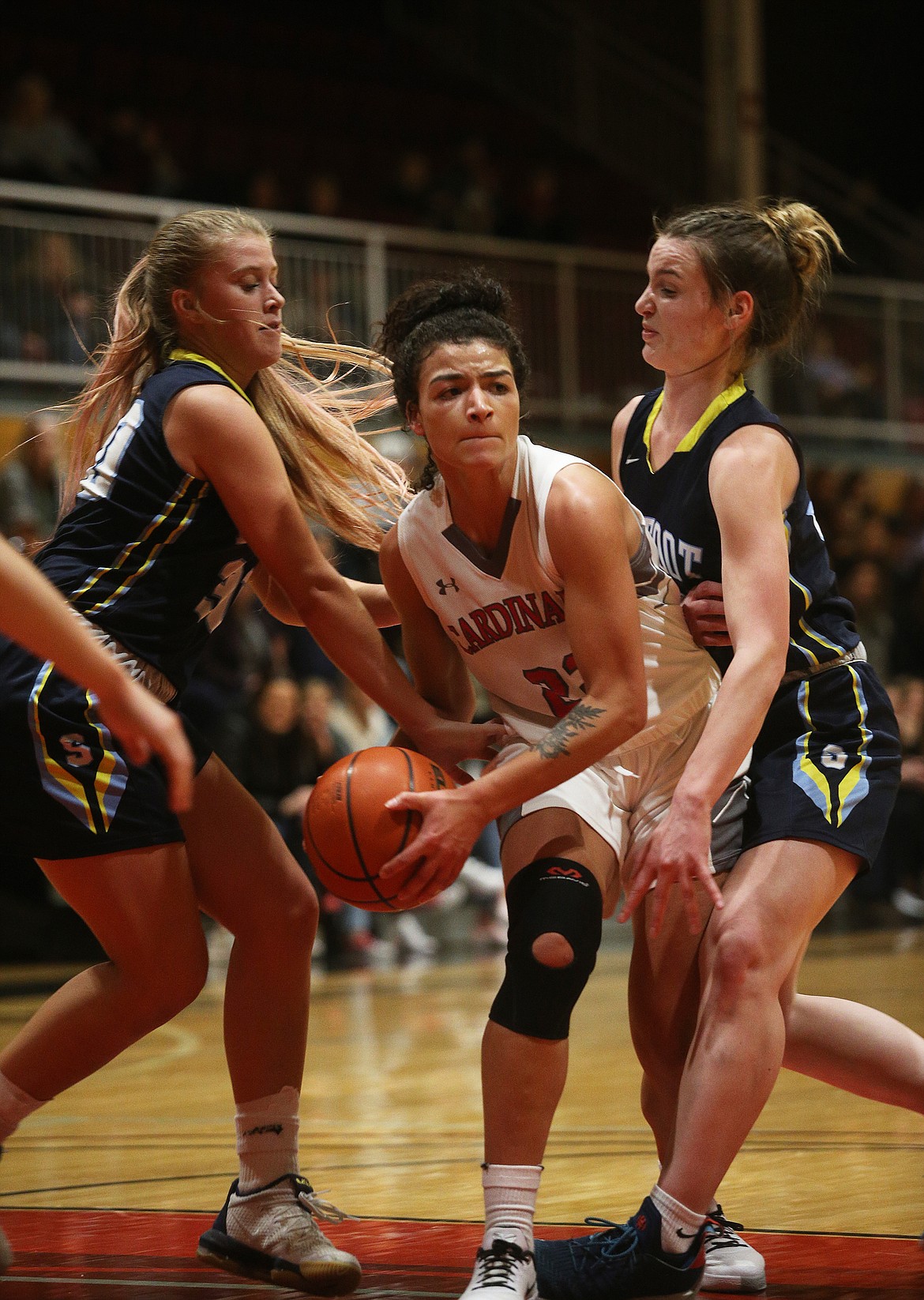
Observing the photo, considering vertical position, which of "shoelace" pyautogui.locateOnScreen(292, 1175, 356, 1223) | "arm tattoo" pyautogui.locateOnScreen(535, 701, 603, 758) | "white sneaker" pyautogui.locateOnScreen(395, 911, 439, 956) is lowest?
"white sneaker" pyautogui.locateOnScreen(395, 911, 439, 956)

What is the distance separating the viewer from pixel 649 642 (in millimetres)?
3104

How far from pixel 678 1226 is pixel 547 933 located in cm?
53

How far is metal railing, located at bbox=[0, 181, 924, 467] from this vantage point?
975 cm

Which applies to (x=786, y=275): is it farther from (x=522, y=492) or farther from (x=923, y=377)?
(x=923, y=377)

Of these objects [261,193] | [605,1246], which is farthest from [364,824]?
[261,193]

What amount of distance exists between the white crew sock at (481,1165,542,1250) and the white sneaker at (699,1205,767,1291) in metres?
0.37

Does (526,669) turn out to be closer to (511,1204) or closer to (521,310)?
(511,1204)

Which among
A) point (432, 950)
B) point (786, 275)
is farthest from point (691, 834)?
point (432, 950)

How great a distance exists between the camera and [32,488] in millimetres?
8820

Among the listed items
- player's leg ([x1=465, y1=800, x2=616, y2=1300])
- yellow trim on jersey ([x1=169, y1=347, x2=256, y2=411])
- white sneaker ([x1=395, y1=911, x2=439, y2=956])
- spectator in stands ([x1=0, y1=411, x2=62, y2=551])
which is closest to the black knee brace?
player's leg ([x1=465, y1=800, x2=616, y2=1300])

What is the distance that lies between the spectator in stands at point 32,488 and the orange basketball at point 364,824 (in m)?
6.03

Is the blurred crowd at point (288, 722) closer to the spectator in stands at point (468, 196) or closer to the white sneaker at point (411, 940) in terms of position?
the white sneaker at point (411, 940)

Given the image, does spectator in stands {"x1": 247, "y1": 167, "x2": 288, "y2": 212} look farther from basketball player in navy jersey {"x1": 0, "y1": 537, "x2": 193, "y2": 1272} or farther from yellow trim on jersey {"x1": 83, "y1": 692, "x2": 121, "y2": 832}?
basketball player in navy jersey {"x1": 0, "y1": 537, "x2": 193, "y2": 1272}

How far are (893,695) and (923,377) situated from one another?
429 cm
